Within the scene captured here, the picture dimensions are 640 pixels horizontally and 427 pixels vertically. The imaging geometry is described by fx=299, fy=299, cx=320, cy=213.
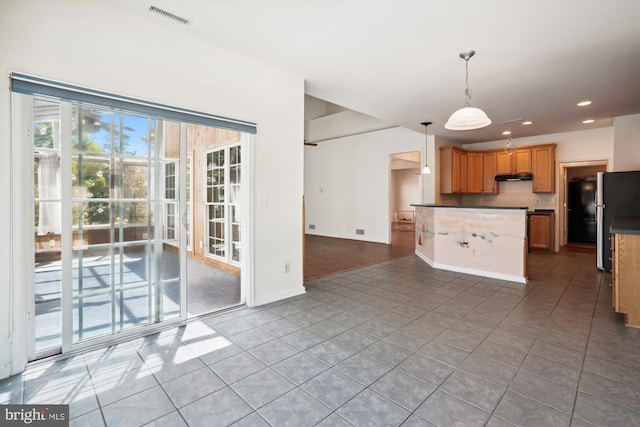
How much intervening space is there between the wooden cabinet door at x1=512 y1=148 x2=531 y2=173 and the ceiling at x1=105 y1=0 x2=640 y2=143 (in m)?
2.37

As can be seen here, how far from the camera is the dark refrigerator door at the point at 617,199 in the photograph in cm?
462

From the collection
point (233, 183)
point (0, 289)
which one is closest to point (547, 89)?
point (233, 183)

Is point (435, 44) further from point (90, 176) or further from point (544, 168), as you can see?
point (544, 168)

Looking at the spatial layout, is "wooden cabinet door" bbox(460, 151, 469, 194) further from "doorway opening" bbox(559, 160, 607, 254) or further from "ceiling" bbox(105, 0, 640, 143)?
"ceiling" bbox(105, 0, 640, 143)

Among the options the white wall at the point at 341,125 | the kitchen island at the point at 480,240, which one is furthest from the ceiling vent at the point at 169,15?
the white wall at the point at 341,125

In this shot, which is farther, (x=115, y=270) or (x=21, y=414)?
(x=115, y=270)

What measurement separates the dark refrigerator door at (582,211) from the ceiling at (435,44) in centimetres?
326

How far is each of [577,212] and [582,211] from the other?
10 cm

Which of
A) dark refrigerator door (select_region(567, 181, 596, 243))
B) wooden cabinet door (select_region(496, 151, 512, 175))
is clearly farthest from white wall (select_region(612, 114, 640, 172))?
dark refrigerator door (select_region(567, 181, 596, 243))

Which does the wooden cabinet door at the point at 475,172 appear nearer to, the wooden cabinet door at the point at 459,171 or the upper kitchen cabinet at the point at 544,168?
the wooden cabinet door at the point at 459,171

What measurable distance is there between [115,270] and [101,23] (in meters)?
1.98

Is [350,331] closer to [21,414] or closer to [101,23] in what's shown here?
[21,414]

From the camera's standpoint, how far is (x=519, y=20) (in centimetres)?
256

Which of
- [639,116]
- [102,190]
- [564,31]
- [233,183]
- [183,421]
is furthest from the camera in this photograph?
[639,116]
